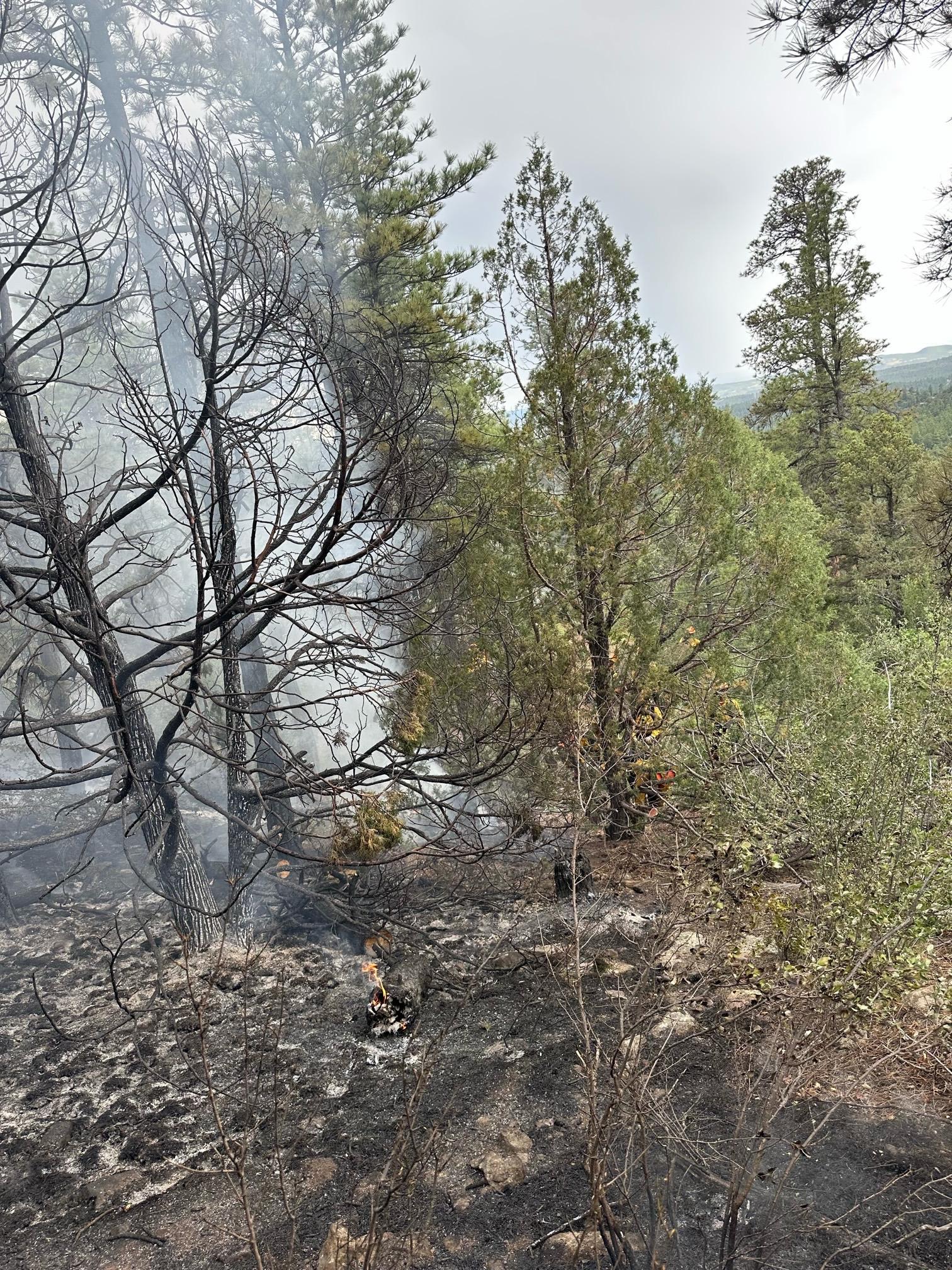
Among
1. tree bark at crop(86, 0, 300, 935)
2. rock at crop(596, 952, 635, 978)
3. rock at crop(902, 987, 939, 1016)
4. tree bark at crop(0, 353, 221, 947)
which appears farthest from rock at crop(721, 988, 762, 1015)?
tree bark at crop(0, 353, 221, 947)

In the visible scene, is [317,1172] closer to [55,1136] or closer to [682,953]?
[55,1136]

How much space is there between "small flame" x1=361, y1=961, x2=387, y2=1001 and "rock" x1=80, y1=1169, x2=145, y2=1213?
6.24 ft

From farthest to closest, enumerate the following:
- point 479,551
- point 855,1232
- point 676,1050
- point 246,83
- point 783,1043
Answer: point 246,83 → point 479,551 → point 676,1050 → point 783,1043 → point 855,1232

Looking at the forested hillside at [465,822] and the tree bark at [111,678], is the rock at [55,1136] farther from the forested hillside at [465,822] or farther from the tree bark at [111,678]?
the tree bark at [111,678]

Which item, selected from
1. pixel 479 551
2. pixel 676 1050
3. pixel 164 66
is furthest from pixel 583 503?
pixel 164 66

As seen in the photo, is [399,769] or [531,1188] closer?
[531,1188]

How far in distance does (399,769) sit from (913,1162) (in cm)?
380

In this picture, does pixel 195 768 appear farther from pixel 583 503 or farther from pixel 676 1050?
pixel 676 1050

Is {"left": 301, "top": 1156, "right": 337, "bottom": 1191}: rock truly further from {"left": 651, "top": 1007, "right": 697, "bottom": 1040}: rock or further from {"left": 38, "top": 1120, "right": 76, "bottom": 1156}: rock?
{"left": 651, "top": 1007, "right": 697, "bottom": 1040}: rock

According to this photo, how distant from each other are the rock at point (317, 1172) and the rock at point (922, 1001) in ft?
12.3

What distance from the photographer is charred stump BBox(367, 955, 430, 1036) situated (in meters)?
5.48

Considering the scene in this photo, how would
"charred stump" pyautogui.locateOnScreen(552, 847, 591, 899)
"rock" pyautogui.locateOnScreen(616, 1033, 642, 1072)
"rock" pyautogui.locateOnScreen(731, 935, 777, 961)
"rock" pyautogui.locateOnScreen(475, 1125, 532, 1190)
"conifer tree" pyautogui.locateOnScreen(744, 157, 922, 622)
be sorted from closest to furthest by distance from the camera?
"rock" pyautogui.locateOnScreen(616, 1033, 642, 1072) < "rock" pyautogui.locateOnScreen(475, 1125, 532, 1190) < "rock" pyautogui.locateOnScreen(731, 935, 777, 961) < "charred stump" pyautogui.locateOnScreen(552, 847, 591, 899) < "conifer tree" pyautogui.locateOnScreen(744, 157, 922, 622)

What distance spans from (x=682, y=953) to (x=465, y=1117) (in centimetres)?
266

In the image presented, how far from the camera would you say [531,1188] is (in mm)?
3906
